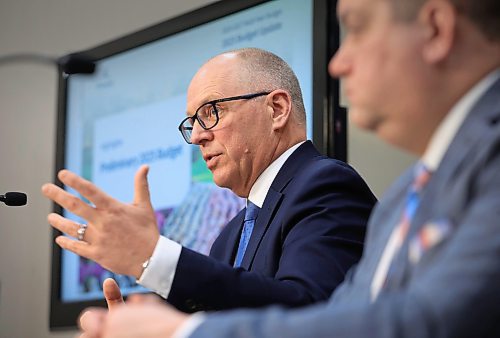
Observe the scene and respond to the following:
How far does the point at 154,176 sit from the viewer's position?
12.9ft

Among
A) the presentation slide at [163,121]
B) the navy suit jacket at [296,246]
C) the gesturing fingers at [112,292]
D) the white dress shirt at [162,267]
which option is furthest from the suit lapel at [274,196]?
the presentation slide at [163,121]

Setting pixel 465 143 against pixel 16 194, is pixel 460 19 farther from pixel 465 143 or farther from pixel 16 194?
pixel 16 194

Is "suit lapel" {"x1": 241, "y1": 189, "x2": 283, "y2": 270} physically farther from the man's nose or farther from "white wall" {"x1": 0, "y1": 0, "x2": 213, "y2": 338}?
"white wall" {"x1": 0, "y1": 0, "x2": 213, "y2": 338}

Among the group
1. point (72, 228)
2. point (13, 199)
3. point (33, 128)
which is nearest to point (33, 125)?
point (33, 128)

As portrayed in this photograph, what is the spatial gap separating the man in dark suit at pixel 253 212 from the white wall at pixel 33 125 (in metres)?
2.03

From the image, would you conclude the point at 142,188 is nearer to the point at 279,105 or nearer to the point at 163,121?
the point at 279,105

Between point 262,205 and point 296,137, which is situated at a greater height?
point 296,137

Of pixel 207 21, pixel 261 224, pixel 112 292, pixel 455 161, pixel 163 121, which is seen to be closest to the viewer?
pixel 455 161

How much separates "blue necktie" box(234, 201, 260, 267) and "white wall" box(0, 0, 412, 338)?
2.21m

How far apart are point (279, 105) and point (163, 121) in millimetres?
1595

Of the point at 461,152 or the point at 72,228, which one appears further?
the point at 72,228

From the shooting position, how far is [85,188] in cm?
129

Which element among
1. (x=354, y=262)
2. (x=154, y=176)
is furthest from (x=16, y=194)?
(x=154, y=176)

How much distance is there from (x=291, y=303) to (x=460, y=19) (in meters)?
0.84
